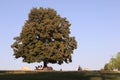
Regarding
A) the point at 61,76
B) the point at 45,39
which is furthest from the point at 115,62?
the point at 61,76

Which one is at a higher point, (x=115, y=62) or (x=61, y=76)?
(x=115, y=62)

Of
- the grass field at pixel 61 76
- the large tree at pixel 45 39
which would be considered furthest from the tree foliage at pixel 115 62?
the grass field at pixel 61 76

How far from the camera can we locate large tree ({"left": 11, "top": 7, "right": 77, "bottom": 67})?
67.8m

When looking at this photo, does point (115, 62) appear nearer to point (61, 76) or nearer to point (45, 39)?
point (45, 39)

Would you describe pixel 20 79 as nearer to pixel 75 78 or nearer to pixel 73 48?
pixel 75 78

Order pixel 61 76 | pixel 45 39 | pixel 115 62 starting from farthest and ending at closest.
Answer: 1. pixel 115 62
2. pixel 45 39
3. pixel 61 76

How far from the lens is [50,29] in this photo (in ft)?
229

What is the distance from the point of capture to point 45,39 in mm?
70250

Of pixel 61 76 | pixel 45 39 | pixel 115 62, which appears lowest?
pixel 61 76

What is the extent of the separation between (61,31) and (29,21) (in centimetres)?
718

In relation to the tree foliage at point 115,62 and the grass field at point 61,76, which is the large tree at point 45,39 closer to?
the grass field at point 61,76

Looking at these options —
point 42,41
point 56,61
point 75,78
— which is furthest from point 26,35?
point 75,78

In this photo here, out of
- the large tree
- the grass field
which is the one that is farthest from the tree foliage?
the grass field

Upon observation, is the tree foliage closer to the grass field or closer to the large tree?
the large tree
